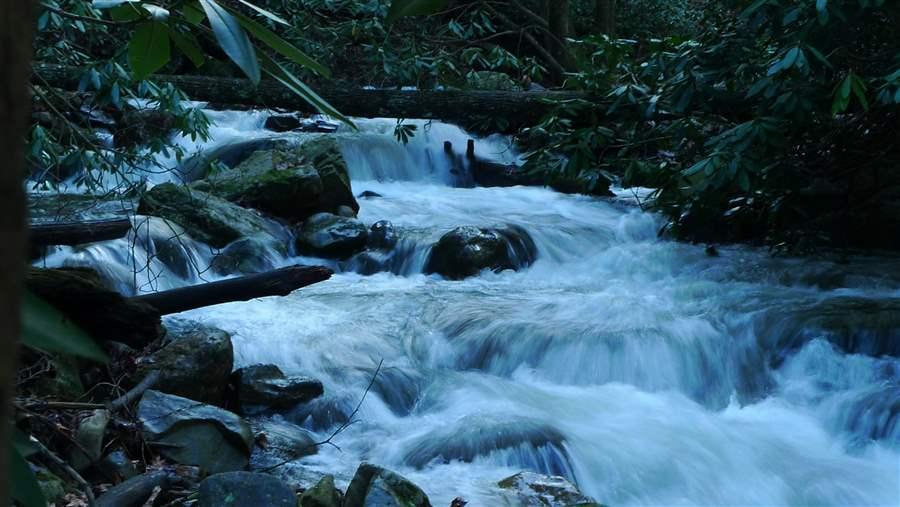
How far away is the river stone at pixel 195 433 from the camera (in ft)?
13.4

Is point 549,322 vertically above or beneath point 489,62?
beneath

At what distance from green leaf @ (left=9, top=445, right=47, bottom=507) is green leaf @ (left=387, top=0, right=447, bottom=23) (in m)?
0.49

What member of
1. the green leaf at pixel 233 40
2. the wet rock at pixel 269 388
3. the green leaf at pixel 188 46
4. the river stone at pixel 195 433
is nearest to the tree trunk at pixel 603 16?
the wet rock at pixel 269 388

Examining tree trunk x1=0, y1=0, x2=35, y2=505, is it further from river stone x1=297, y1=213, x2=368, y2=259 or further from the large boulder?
river stone x1=297, y1=213, x2=368, y2=259

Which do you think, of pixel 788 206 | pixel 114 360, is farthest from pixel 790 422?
pixel 114 360

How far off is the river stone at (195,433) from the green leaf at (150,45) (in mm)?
3153

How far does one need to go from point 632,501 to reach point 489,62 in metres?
4.79

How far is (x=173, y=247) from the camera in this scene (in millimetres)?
7750

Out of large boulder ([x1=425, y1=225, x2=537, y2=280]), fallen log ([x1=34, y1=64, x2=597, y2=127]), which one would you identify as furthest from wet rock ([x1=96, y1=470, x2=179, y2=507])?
large boulder ([x1=425, y1=225, x2=537, y2=280])

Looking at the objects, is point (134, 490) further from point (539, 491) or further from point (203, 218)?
point (203, 218)

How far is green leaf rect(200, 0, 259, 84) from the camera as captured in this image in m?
0.97

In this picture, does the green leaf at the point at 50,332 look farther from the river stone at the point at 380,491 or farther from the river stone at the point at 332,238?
the river stone at the point at 332,238

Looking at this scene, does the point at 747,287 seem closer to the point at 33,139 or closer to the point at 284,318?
the point at 284,318


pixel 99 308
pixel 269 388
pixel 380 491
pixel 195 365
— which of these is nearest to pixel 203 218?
pixel 269 388
